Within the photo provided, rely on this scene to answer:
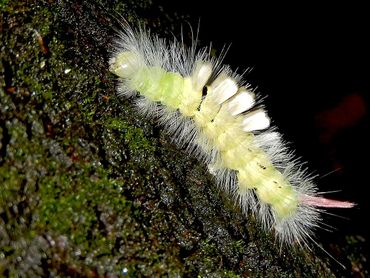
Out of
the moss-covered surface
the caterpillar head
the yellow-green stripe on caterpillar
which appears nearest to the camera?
the moss-covered surface

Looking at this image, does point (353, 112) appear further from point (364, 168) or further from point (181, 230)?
point (181, 230)

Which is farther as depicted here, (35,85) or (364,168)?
(364,168)

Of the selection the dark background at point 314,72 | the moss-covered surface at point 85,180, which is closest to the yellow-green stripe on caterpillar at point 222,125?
the moss-covered surface at point 85,180

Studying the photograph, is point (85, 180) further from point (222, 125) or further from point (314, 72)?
point (314, 72)

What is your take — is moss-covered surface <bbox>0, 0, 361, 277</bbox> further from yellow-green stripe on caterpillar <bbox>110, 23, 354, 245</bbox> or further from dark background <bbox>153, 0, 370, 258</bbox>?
dark background <bbox>153, 0, 370, 258</bbox>

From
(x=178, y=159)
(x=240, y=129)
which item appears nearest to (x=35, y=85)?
(x=178, y=159)

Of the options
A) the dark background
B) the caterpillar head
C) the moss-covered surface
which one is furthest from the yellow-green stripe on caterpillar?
the dark background
